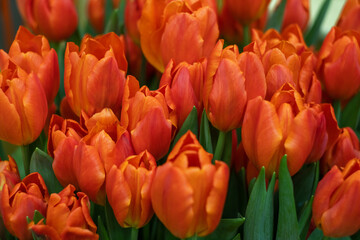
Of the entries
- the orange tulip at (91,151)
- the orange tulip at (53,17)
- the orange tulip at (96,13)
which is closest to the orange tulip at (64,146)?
the orange tulip at (91,151)

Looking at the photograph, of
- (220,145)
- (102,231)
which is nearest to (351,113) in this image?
(220,145)

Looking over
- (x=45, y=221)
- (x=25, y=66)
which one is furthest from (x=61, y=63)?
(x=45, y=221)

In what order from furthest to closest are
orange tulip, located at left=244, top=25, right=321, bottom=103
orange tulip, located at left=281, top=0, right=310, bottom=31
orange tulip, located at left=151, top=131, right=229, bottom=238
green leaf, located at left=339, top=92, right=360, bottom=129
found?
orange tulip, located at left=281, top=0, right=310, bottom=31
green leaf, located at left=339, top=92, right=360, bottom=129
orange tulip, located at left=244, top=25, right=321, bottom=103
orange tulip, located at left=151, top=131, right=229, bottom=238

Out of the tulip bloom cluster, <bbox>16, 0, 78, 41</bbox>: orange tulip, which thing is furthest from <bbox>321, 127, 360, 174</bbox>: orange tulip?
<bbox>16, 0, 78, 41</bbox>: orange tulip

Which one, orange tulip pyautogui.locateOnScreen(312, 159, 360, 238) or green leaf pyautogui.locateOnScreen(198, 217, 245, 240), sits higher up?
orange tulip pyautogui.locateOnScreen(312, 159, 360, 238)

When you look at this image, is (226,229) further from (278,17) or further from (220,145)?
(278,17)

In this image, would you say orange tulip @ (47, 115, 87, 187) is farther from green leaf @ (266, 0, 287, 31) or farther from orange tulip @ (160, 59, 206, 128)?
green leaf @ (266, 0, 287, 31)

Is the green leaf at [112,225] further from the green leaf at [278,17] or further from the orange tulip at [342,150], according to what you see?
the green leaf at [278,17]
